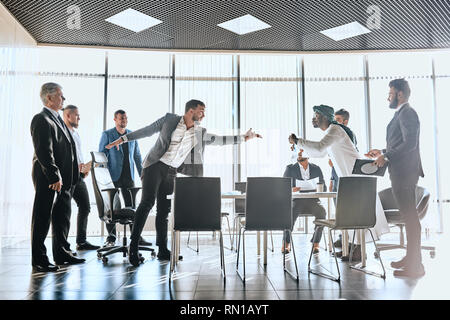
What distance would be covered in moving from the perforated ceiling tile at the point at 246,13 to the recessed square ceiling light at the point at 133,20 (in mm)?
102

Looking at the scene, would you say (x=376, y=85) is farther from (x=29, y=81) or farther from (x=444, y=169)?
(x=29, y=81)

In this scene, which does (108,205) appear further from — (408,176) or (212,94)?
(212,94)

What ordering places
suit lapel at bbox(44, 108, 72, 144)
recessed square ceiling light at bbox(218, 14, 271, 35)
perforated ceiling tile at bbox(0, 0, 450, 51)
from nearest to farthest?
suit lapel at bbox(44, 108, 72, 144), perforated ceiling tile at bbox(0, 0, 450, 51), recessed square ceiling light at bbox(218, 14, 271, 35)

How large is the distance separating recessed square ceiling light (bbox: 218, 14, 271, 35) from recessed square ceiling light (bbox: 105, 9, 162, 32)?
1.02 meters

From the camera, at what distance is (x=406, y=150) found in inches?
124

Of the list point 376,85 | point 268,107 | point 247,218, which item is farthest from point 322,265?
point 376,85

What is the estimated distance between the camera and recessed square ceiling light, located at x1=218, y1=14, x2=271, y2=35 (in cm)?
533

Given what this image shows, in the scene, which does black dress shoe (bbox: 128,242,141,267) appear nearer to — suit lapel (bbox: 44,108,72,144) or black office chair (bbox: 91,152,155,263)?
black office chair (bbox: 91,152,155,263)

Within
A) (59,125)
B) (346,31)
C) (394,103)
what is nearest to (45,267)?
Result: (59,125)

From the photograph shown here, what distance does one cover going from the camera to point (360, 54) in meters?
6.65

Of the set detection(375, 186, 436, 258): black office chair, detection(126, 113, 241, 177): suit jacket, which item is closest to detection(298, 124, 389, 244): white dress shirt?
detection(375, 186, 436, 258): black office chair
